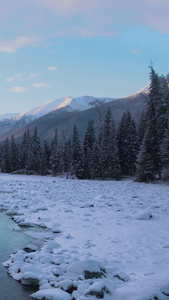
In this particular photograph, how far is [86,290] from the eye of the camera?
527 cm

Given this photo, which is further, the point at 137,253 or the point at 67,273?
the point at 137,253

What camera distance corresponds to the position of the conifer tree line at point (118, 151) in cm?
3194

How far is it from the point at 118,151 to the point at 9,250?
3892 cm

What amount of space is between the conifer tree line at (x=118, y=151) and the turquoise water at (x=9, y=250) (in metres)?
20.8

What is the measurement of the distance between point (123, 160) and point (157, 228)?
35.7m

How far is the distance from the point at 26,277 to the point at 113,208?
8585 millimetres

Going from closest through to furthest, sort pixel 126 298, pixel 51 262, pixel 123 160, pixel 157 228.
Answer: pixel 126 298
pixel 51 262
pixel 157 228
pixel 123 160

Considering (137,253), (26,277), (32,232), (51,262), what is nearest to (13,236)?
(32,232)

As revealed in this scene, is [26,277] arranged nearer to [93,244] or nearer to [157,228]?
[93,244]

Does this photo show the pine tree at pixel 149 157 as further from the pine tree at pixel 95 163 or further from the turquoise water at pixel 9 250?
the turquoise water at pixel 9 250

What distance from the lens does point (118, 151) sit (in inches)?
1810

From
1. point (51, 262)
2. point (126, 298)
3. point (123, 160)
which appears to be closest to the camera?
point (126, 298)

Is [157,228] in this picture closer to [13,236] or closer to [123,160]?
[13,236]

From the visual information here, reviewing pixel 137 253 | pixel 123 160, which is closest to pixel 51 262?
pixel 137 253
